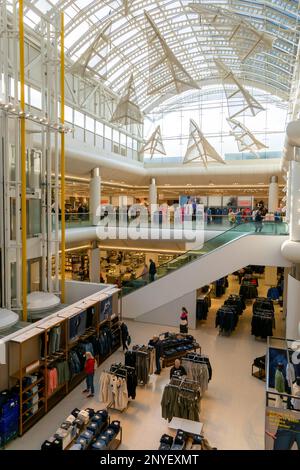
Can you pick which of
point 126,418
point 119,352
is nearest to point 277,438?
point 126,418

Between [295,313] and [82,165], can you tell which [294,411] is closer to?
[295,313]

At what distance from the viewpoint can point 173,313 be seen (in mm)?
14789

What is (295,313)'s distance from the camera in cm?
1223

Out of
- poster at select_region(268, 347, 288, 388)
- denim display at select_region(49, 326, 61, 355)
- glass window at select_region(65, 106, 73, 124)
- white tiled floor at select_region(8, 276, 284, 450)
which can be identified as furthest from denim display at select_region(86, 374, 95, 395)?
glass window at select_region(65, 106, 73, 124)

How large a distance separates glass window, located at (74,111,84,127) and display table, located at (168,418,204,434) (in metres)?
18.4

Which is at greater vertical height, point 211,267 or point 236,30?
point 236,30

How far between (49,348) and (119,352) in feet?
12.1

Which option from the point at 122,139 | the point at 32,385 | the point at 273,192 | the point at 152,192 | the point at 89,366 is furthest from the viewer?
the point at 152,192

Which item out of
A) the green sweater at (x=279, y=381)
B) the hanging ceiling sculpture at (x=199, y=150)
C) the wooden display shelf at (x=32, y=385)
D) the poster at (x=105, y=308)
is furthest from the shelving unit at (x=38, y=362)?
the hanging ceiling sculpture at (x=199, y=150)

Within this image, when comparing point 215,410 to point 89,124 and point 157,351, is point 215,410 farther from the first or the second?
point 89,124

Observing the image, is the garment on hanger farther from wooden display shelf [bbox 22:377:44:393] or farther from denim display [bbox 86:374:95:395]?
wooden display shelf [bbox 22:377:44:393]

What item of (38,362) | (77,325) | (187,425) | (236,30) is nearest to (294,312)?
(187,425)

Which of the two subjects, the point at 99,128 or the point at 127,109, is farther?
the point at 99,128

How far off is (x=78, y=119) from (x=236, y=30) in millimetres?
11511
